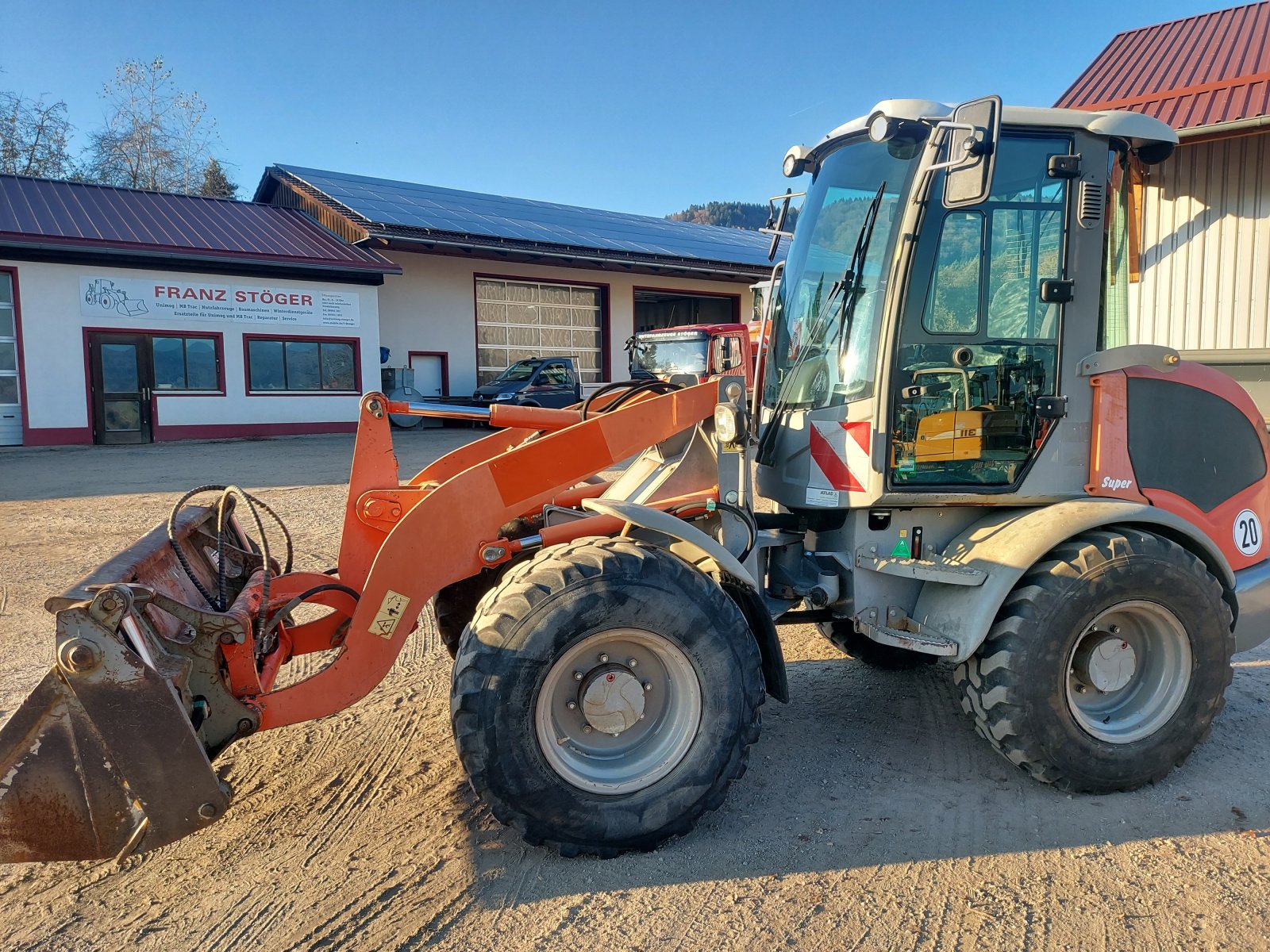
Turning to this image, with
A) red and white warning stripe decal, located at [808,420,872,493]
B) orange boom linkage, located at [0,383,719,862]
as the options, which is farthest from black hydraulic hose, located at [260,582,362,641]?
red and white warning stripe decal, located at [808,420,872,493]

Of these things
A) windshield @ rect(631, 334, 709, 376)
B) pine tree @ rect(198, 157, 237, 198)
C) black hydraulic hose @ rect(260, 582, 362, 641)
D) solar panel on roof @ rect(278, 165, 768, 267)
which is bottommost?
black hydraulic hose @ rect(260, 582, 362, 641)

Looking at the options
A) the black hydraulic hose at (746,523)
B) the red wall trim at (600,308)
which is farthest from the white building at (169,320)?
the black hydraulic hose at (746,523)

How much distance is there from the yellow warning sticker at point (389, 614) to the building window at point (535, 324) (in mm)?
22865

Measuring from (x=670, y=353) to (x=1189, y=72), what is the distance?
39.7ft

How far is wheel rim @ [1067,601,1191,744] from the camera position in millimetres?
3580

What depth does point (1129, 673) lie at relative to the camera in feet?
12.0

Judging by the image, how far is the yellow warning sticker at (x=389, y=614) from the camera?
10.5 ft

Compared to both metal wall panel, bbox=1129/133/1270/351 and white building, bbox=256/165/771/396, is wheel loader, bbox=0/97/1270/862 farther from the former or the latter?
white building, bbox=256/165/771/396

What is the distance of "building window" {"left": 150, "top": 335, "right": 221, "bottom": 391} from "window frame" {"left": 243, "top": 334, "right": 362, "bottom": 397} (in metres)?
0.60

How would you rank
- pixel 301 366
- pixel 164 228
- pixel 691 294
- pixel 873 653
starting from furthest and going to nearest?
pixel 691 294
pixel 301 366
pixel 164 228
pixel 873 653

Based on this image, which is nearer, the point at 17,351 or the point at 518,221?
the point at 17,351

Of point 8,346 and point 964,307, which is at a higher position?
point 8,346

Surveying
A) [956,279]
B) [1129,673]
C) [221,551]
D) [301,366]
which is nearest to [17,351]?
[301,366]

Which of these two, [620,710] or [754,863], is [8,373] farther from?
[754,863]
